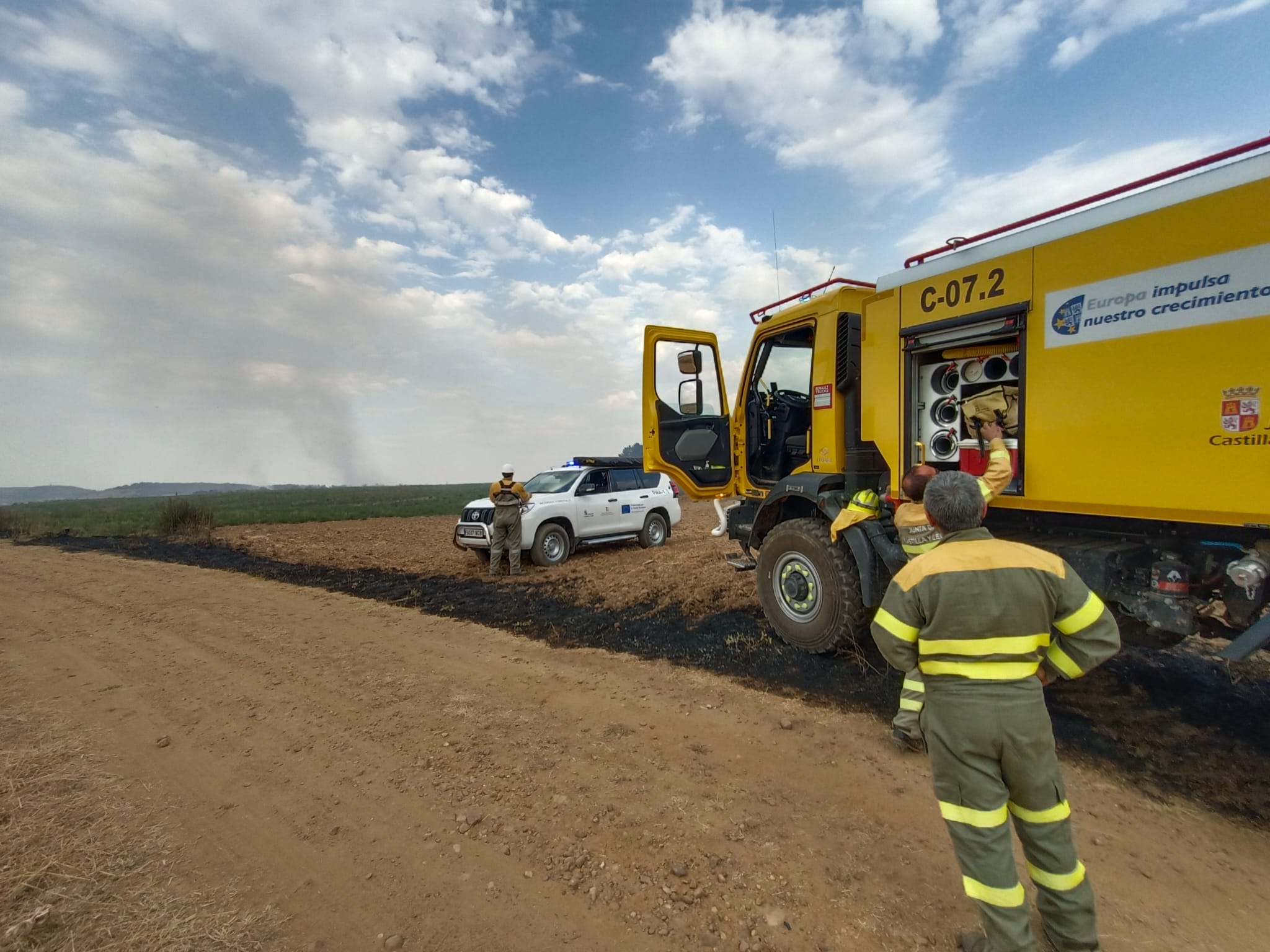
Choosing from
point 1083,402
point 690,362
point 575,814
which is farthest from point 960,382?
point 575,814

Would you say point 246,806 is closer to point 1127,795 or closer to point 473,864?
point 473,864

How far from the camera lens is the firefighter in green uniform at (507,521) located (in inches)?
411

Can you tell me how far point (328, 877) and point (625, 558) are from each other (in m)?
9.05

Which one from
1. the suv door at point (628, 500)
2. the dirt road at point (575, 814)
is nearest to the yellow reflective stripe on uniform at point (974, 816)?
the dirt road at point (575, 814)

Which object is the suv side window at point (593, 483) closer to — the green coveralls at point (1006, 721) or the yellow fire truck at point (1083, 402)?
the yellow fire truck at point (1083, 402)

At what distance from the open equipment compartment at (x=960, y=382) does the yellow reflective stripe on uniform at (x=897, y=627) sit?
7.97 ft

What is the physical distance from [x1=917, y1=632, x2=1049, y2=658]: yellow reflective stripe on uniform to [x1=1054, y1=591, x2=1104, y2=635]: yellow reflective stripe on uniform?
70mm

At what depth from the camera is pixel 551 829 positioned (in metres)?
3.08

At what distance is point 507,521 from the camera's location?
10.5 m

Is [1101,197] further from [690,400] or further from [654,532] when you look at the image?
[654,532]

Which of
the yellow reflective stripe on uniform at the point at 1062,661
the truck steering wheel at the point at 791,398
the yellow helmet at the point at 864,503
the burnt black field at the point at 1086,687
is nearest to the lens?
the yellow reflective stripe on uniform at the point at 1062,661

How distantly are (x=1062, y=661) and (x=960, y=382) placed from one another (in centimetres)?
291

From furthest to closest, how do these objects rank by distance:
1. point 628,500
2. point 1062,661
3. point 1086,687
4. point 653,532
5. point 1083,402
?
point 653,532 < point 628,500 < point 1086,687 < point 1083,402 < point 1062,661

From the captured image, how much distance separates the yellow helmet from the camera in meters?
4.96
